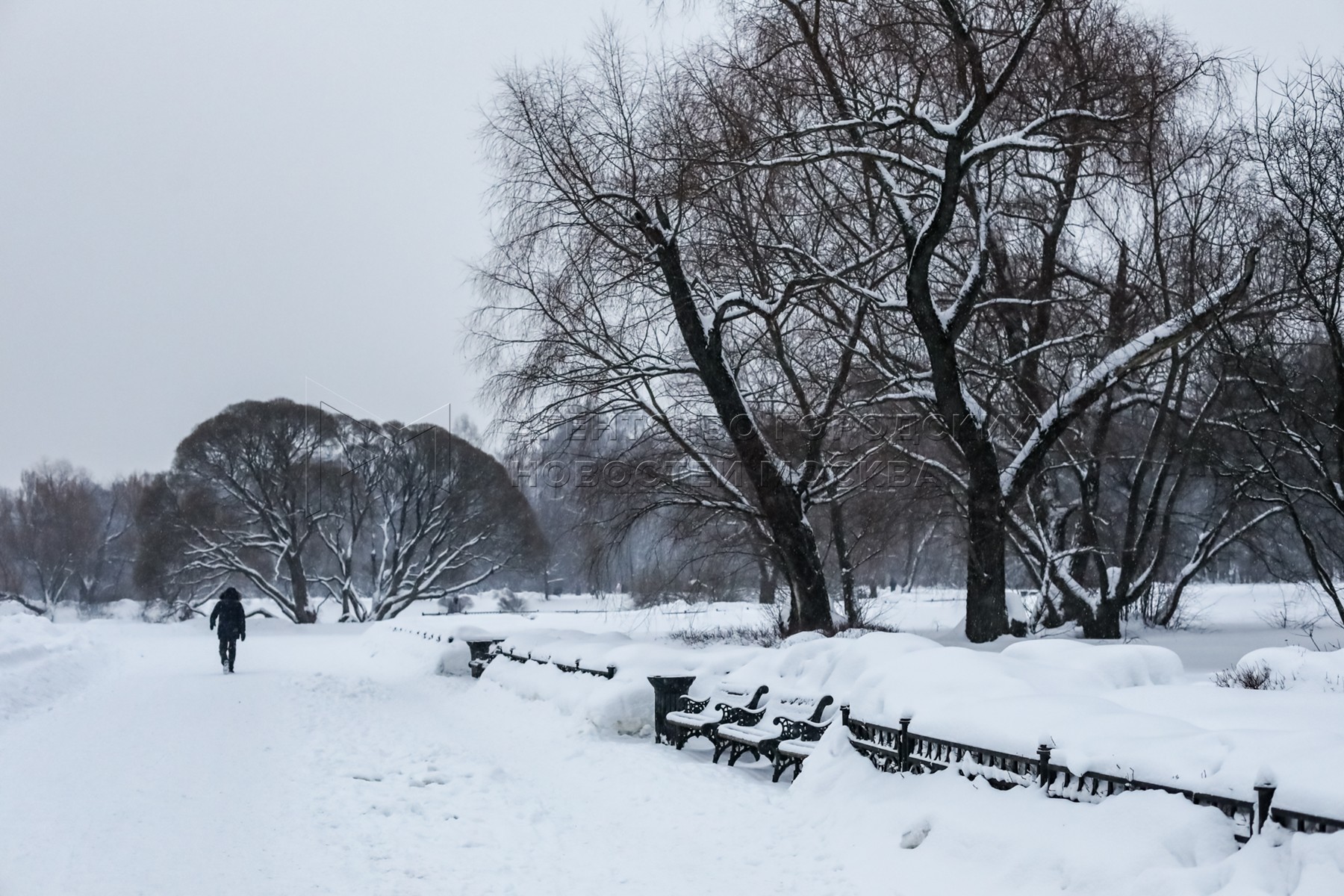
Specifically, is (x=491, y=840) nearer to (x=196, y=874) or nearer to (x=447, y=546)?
(x=196, y=874)

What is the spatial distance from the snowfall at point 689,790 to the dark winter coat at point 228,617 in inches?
237

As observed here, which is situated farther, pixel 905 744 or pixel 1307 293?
pixel 1307 293

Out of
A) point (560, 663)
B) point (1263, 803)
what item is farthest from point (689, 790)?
point (560, 663)

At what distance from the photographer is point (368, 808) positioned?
8086 millimetres

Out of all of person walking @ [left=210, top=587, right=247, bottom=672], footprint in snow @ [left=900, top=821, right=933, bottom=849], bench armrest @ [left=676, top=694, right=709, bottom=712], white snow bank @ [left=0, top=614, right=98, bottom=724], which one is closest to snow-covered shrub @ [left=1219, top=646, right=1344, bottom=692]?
footprint in snow @ [left=900, top=821, right=933, bottom=849]

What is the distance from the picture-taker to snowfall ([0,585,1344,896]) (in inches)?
218

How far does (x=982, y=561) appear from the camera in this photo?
1461 cm

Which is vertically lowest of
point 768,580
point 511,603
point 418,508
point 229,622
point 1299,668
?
point 511,603

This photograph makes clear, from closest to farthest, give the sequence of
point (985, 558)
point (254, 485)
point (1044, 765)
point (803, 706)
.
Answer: point (1044, 765)
point (803, 706)
point (985, 558)
point (254, 485)

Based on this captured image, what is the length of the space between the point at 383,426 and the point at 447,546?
6.11m

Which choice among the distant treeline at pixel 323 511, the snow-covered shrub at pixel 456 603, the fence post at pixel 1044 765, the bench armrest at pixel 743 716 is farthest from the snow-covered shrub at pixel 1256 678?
the snow-covered shrub at pixel 456 603

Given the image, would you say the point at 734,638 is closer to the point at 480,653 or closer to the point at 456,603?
the point at 480,653

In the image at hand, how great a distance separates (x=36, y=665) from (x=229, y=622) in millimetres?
3424

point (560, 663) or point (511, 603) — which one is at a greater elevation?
point (560, 663)
